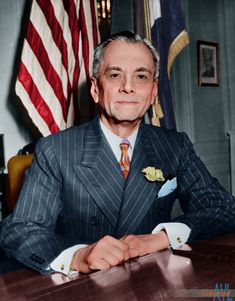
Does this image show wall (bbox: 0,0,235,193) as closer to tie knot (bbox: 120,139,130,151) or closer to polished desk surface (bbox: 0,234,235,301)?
tie knot (bbox: 120,139,130,151)

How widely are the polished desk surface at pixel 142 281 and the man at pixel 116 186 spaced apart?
0.14 metres

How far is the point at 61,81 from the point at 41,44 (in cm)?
34

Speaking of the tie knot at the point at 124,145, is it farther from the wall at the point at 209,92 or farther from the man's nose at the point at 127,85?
the wall at the point at 209,92

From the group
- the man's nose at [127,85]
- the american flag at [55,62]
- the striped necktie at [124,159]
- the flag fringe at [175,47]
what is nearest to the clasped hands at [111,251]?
the striped necktie at [124,159]

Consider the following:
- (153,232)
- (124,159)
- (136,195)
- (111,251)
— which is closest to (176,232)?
(153,232)

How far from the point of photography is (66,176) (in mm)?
1752

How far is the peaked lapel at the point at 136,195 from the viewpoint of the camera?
1740 millimetres

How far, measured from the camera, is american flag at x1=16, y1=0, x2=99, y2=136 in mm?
3258

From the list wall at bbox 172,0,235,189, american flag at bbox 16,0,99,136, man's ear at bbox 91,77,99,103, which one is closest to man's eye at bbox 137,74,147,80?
man's ear at bbox 91,77,99,103

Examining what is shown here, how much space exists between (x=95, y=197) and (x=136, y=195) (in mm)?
186

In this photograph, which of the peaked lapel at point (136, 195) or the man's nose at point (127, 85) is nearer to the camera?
the peaked lapel at point (136, 195)

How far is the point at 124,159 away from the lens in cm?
193

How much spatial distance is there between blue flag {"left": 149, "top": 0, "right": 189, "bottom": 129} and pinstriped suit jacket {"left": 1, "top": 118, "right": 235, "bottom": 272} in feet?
6.22

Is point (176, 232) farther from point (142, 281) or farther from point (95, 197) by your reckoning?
point (142, 281)
